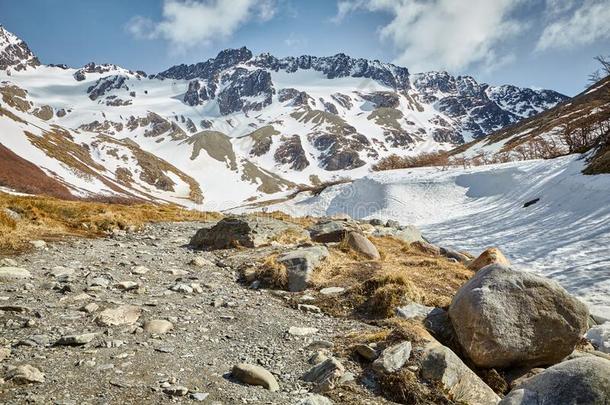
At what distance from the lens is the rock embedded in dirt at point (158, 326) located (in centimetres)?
750

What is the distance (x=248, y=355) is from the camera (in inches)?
272

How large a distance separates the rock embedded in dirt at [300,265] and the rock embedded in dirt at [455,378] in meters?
5.11

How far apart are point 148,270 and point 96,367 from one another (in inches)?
253

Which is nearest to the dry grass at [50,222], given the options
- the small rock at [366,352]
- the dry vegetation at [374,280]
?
the dry vegetation at [374,280]

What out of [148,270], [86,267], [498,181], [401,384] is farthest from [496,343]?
[498,181]

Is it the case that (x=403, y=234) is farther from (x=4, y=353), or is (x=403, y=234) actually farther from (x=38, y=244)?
(x=4, y=353)

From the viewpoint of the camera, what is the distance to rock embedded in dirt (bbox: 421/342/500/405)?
5.88m

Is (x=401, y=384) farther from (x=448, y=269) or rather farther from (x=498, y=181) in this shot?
(x=498, y=181)

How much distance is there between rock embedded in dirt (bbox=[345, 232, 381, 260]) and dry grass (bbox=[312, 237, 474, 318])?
36 centimetres

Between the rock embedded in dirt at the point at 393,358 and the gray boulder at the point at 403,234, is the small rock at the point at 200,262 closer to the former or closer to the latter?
the rock embedded in dirt at the point at 393,358

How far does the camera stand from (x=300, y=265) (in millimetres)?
11648

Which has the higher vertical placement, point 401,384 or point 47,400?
point 47,400

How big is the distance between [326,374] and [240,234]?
10866 mm

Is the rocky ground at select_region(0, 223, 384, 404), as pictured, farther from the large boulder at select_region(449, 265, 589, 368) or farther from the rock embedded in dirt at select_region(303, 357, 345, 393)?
the large boulder at select_region(449, 265, 589, 368)
